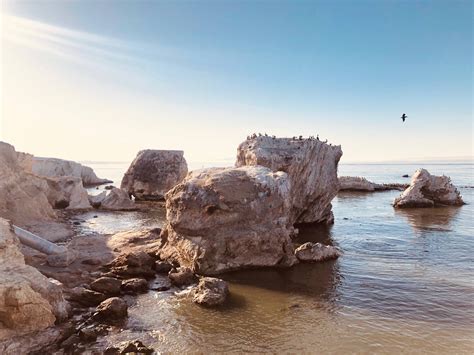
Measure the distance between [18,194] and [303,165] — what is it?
22324 mm

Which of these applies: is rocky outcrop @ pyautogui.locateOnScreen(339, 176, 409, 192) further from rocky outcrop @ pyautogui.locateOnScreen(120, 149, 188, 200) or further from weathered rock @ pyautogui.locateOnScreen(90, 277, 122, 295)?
weathered rock @ pyautogui.locateOnScreen(90, 277, 122, 295)

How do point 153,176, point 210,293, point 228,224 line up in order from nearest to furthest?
point 210,293
point 228,224
point 153,176

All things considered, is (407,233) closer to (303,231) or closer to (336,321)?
(303,231)

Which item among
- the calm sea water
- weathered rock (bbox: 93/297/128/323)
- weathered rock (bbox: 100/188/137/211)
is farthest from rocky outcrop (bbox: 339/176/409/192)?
weathered rock (bbox: 93/297/128/323)

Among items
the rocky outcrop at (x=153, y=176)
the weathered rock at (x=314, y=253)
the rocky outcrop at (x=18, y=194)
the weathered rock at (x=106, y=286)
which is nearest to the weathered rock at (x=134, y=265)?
the weathered rock at (x=106, y=286)

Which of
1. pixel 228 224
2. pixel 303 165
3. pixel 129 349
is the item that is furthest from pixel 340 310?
pixel 303 165

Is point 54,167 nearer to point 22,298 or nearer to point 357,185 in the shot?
point 357,185

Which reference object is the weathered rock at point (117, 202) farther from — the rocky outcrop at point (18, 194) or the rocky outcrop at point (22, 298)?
the rocky outcrop at point (22, 298)

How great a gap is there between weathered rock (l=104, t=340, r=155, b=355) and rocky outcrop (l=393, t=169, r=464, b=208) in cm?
4173

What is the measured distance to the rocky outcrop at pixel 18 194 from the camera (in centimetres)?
2623

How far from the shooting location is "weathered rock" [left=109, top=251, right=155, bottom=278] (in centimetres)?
1844

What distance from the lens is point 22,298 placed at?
456 inches

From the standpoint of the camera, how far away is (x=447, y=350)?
39.3 ft

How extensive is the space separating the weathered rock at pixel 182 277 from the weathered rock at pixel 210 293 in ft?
4.24
